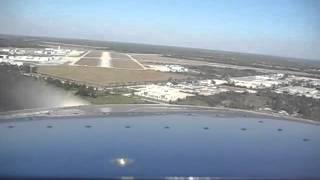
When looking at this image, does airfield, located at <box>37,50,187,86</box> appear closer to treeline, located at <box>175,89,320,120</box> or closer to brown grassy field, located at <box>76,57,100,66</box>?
brown grassy field, located at <box>76,57,100,66</box>

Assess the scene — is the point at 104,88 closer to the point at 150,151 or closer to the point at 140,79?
the point at 140,79

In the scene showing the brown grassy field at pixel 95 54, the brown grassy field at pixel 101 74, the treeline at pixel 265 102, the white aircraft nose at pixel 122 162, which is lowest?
the brown grassy field at pixel 101 74

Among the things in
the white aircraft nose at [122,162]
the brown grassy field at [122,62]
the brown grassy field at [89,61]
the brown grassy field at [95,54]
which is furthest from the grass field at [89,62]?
the white aircraft nose at [122,162]

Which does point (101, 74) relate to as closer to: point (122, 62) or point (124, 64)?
point (122, 62)

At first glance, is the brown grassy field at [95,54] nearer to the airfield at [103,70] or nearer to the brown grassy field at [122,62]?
the airfield at [103,70]

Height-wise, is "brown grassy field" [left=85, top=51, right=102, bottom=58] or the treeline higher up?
"brown grassy field" [left=85, top=51, right=102, bottom=58]

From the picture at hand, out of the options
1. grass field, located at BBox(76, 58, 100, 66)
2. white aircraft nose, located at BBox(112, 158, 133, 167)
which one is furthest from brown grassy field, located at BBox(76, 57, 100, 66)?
white aircraft nose, located at BBox(112, 158, 133, 167)
